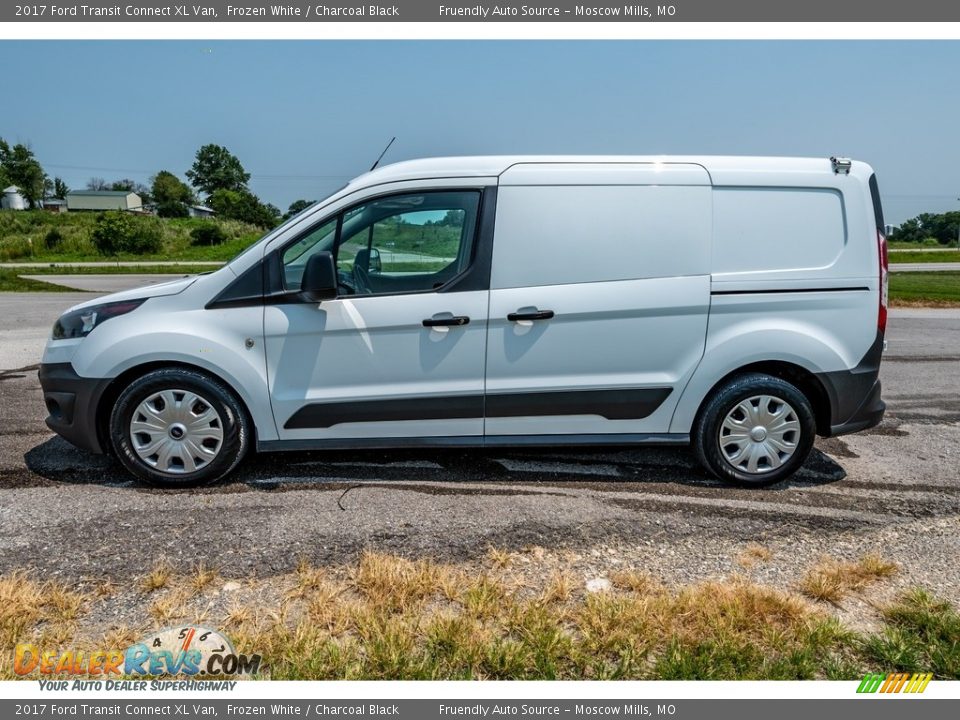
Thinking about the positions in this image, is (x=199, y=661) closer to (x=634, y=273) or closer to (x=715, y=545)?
(x=715, y=545)

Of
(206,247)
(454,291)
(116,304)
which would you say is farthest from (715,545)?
(206,247)

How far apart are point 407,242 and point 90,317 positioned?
205 cm

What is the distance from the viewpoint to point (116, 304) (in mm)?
4199

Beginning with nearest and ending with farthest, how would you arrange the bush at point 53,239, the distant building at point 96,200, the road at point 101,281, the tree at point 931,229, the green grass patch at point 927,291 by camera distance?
1. the green grass patch at point 927,291
2. the road at point 101,281
3. the bush at point 53,239
4. the tree at point 931,229
5. the distant building at point 96,200

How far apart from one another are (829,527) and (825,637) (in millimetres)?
1302

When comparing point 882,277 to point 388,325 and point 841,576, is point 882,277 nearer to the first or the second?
point 841,576

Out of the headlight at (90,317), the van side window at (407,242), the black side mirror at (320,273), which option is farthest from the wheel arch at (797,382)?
the headlight at (90,317)

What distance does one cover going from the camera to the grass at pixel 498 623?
8.14 ft

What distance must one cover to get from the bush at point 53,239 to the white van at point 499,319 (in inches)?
1674

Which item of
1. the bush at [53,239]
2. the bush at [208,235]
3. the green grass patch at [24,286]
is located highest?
the bush at [208,235]

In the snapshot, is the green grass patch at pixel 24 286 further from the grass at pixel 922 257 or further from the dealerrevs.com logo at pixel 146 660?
the grass at pixel 922 257

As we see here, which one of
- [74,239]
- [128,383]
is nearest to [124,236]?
[74,239]

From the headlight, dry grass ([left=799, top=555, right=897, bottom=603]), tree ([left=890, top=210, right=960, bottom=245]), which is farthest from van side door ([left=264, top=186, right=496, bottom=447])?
tree ([left=890, top=210, right=960, bottom=245])

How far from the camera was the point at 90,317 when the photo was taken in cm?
422
